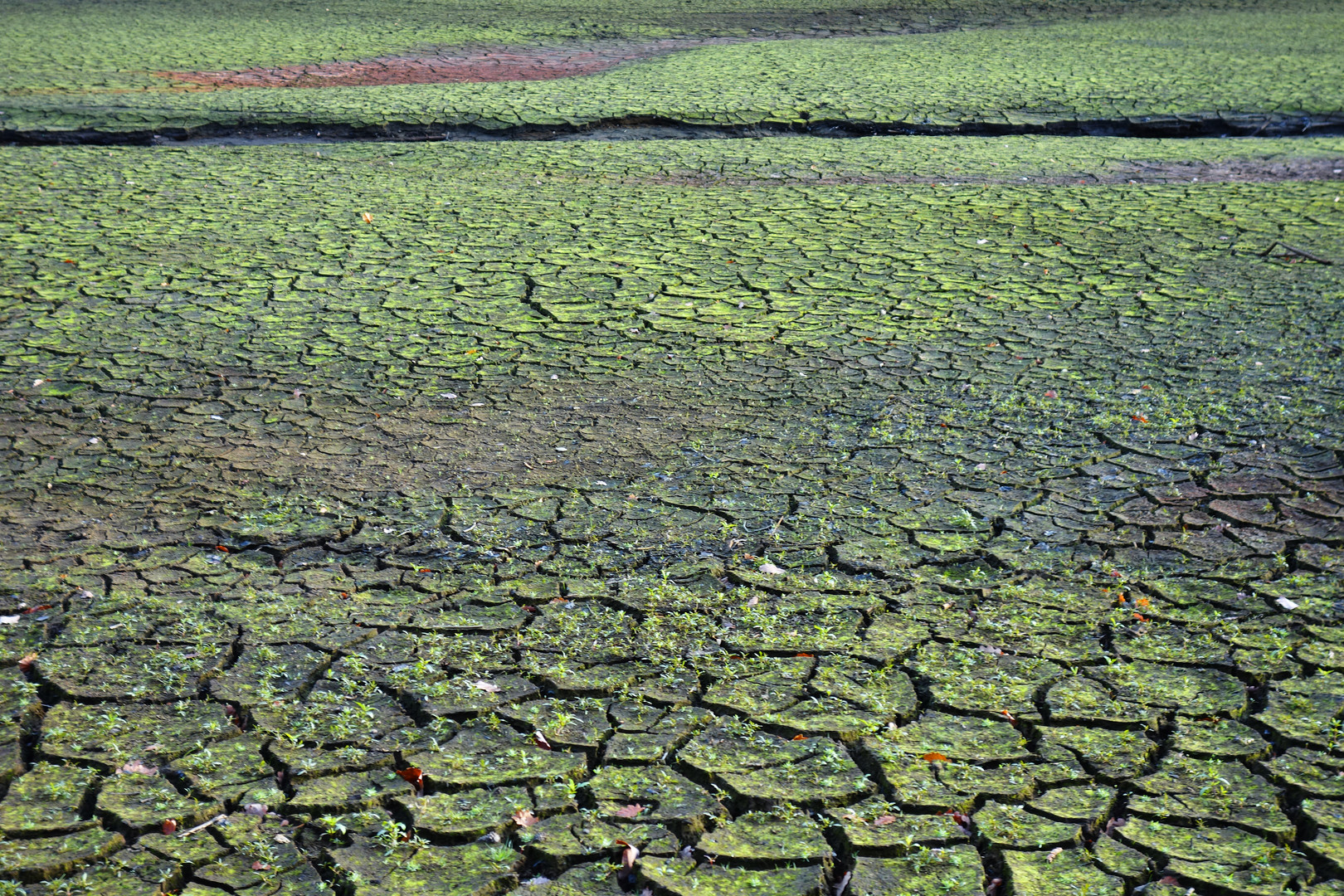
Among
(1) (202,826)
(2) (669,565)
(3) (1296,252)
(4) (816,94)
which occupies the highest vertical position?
(4) (816,94)

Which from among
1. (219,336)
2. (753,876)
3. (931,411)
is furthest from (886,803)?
(219,336)

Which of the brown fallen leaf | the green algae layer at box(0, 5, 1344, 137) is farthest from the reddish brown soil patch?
the brown fallen leaf

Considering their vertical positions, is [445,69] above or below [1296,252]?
above

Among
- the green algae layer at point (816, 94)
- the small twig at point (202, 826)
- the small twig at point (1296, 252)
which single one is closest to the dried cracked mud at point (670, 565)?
the small twig at point (202, 826)

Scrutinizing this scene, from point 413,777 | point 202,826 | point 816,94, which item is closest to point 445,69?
point 816,94

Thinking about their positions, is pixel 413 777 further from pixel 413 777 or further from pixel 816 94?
pixel 816 94

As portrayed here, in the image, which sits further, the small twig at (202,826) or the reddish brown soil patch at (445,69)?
the reddish brown soil patch at (445,69)

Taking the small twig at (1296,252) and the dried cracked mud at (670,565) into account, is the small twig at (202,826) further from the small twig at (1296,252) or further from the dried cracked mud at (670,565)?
the small twig at (1296,252)
